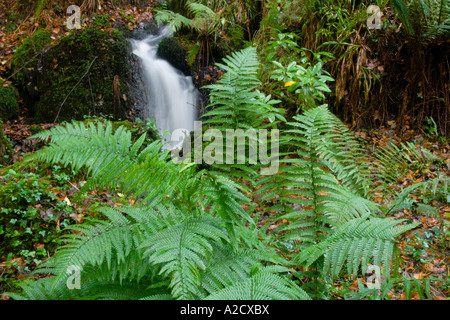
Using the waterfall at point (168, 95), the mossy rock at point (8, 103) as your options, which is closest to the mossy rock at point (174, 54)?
the waterfall at point (168, 95)

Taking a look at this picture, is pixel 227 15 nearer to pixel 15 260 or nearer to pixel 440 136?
pixel 440 136

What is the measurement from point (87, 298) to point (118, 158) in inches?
22.6

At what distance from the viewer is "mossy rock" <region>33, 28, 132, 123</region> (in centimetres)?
570

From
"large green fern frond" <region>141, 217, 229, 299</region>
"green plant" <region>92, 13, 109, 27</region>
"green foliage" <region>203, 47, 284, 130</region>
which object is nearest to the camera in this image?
"large green fern frond" <region>141, 217, 229, 299</region>

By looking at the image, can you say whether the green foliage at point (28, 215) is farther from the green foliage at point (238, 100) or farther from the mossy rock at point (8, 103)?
the mossy rock at point (8, 103)

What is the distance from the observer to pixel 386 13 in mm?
4523

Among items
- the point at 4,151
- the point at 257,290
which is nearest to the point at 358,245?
the point at 257,290

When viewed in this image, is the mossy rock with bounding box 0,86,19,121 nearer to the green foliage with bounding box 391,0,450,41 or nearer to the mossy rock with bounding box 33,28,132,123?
the mossy rock with bounding box 33,28,132,123

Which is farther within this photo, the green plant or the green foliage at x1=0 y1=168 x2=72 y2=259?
the green plant

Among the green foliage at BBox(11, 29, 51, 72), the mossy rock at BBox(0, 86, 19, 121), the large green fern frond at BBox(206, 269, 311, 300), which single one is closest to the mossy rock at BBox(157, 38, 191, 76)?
the green foliage at BBox(11, 29, 51, 72)

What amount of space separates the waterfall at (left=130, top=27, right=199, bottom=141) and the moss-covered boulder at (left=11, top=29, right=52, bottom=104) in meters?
1.84

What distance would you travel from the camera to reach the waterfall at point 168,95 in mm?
6016

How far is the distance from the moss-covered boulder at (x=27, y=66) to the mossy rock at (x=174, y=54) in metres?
2.26
